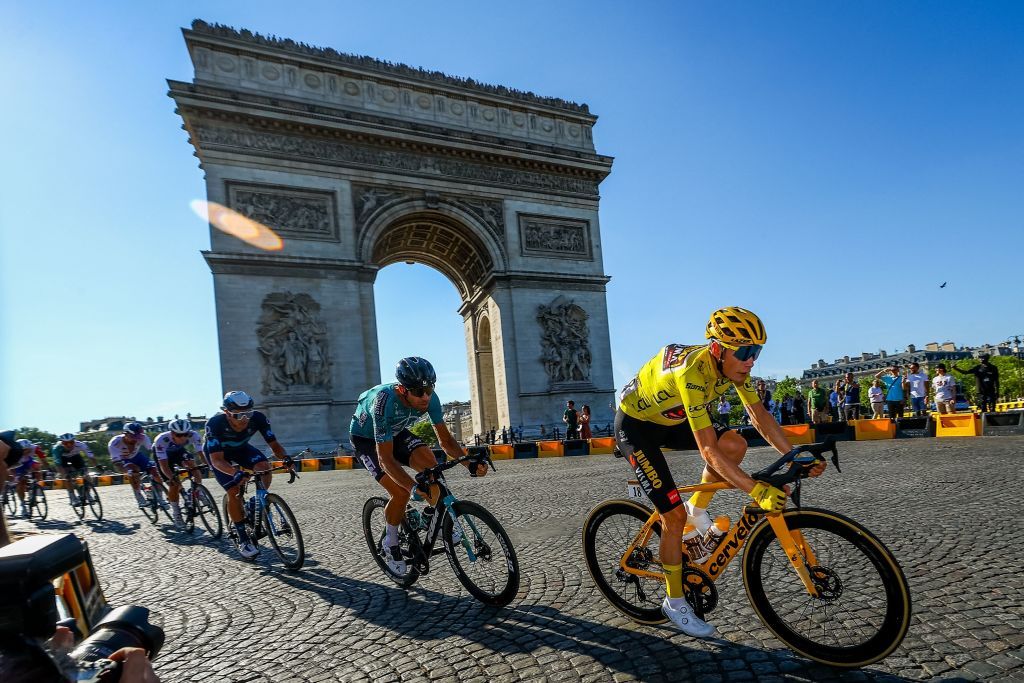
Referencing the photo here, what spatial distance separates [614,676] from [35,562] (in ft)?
8.09

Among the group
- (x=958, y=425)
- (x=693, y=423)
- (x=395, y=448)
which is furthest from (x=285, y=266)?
(x=693, y=423)

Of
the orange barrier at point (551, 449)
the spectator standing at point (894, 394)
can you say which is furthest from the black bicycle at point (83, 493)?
the spectator standing at point (894, 394)

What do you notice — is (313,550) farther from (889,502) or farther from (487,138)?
(487,138)

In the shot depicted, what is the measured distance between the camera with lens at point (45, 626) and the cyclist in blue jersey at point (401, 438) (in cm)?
293

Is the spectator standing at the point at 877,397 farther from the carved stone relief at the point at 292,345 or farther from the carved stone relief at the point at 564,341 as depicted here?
the carved stone relief at the point at 292,345

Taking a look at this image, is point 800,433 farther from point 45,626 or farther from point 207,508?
point 45,626

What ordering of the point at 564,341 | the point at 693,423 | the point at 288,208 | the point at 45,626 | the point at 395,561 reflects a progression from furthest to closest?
the point at 564,341 → the point at 288,208 → the point at 395,561 → the point at 693,423 → the point at 45,626

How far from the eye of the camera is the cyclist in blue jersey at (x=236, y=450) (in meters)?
5.60

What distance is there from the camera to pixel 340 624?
3684 millimetres

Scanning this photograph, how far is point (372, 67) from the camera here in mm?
23750

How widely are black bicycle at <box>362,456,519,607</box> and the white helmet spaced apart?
5.13 metres

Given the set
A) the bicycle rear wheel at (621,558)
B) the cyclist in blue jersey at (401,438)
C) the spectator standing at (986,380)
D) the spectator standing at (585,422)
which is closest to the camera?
the bicycle rear wheel at (621,558)

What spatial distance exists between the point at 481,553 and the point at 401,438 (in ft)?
3.87

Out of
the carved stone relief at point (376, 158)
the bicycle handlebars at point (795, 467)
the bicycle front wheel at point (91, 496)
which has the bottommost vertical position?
the bicycle front wheel at point (91, 496)
